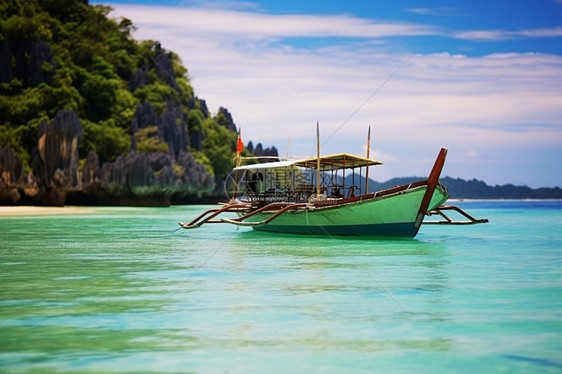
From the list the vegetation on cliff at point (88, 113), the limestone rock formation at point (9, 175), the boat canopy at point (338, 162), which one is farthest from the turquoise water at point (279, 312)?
the vegetation on cliff at point (88, 113)

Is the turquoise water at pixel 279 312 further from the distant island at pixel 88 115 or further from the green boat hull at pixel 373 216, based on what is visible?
the distant island at pixel 88 115

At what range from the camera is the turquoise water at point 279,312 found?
325 inches

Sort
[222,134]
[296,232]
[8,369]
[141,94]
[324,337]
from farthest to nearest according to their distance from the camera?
[222,134] < [141,94] < [296,232] < [324,337] < [8,369]

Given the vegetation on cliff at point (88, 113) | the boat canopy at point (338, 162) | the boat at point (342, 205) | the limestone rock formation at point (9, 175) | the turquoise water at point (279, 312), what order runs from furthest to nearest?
the vegetation on cliff at point (88, 113) < the limestone rock formation at point (9, 175) < the boat canopy at point (338, 162) < the boat at point (342, 205) < the turquoise water at point (279, 312)

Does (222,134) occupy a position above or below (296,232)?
above

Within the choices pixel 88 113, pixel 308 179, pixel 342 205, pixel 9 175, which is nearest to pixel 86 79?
pixel 88 113

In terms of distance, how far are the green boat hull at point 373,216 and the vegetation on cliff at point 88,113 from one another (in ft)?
118

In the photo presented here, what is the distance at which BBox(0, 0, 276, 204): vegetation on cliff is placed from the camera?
6159 centimetres

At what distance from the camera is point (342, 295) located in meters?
12.9

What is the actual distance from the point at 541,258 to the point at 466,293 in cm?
931

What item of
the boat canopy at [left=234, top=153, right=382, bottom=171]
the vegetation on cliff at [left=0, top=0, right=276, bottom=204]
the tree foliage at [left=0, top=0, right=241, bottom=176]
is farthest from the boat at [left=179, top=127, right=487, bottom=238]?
the tree foliage at [left=0, top=0, right=241, bottom=176]

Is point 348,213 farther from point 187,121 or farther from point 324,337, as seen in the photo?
point 187,121

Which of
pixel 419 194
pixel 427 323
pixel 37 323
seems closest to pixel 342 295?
pixel 427 323

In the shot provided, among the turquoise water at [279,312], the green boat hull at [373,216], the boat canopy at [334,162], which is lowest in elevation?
the turquoise water at [279,312]
